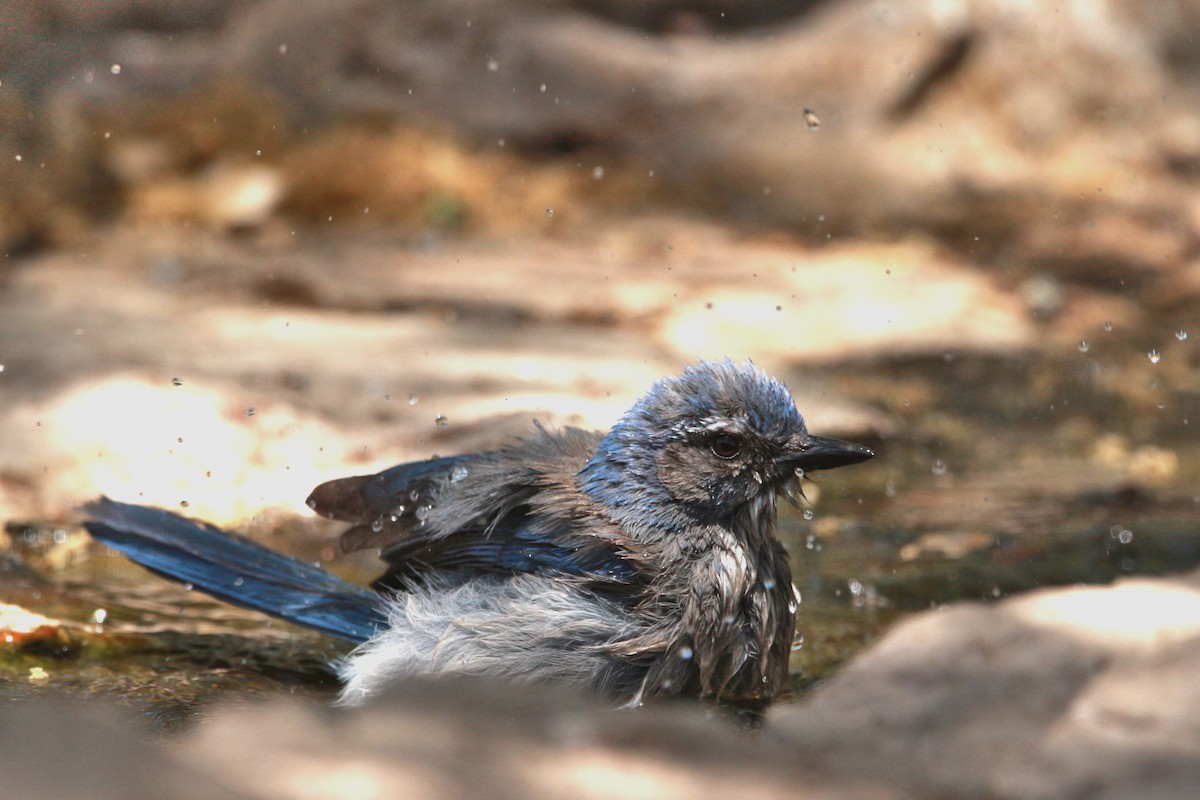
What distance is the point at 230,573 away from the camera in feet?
12.4

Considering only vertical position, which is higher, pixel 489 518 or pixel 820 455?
pixel 820 455

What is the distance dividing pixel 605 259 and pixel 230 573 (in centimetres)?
503

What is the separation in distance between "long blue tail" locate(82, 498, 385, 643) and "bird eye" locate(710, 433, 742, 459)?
1054 millimetres

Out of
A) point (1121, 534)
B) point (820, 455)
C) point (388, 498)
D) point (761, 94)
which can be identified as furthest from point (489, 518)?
point (761, 94)

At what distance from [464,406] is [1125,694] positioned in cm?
325

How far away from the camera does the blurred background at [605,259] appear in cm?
503

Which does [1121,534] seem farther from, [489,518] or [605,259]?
[605,259]

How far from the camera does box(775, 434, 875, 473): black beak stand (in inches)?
141

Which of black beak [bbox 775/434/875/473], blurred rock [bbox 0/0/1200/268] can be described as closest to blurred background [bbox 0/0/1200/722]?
blurred rock [bbox 0/0/1200/268]

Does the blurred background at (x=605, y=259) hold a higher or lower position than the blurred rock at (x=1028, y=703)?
higher

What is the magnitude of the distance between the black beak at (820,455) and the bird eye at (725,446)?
0.12m

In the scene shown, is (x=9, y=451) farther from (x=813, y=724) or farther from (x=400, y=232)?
(x=400, y=232)

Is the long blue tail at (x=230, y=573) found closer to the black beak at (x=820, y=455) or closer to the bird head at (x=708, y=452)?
the bird head at (x=708, y=452)

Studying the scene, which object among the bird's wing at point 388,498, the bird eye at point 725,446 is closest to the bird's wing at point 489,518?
the bird's wing at point 388,498
